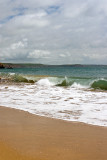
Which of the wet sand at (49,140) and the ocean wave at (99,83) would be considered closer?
the wet sand at (49,140)

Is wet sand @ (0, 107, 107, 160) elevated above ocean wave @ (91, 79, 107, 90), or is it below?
below

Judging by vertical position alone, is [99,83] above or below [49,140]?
above

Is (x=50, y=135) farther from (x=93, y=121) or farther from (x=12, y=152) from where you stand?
(x=93, y=121)

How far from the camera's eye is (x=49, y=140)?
3461 millimetres

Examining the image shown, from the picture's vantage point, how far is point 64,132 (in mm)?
3941

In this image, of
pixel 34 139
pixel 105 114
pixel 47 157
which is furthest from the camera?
pixel 105 114

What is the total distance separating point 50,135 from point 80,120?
4.80 ft

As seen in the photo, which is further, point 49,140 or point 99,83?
point 99,83

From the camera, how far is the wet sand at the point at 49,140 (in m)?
2.87

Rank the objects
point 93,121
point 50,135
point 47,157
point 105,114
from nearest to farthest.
→ point 47,157, point 50,135, point 93,121, point 105,114

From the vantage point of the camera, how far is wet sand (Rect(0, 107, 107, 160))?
2.87 meters

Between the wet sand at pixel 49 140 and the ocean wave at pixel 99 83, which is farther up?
the ocean wave at pixel 99 83

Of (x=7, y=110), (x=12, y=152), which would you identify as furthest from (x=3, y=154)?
(x=7, y=110)

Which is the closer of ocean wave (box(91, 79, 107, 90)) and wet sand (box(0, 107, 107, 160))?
wet sand (box(0, 107, 107, 160))
